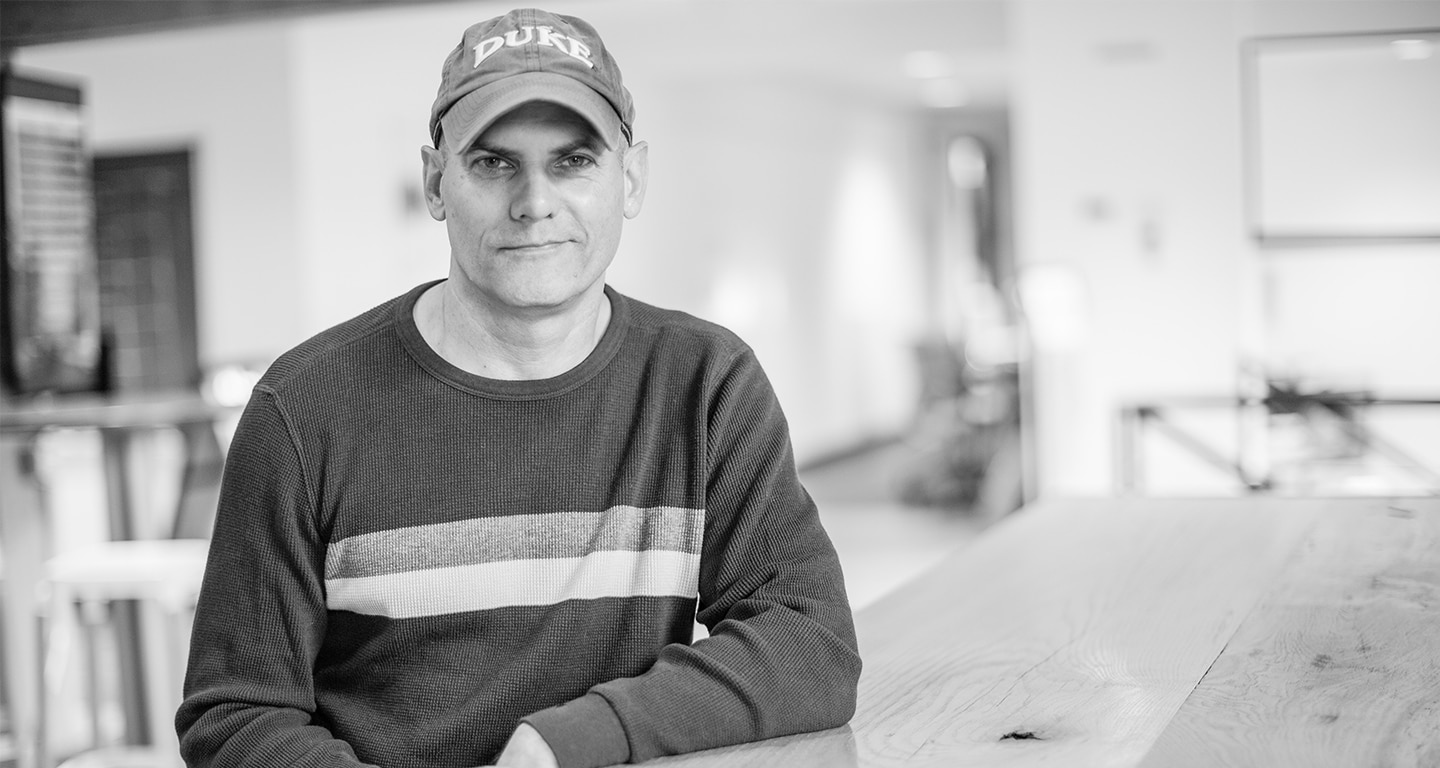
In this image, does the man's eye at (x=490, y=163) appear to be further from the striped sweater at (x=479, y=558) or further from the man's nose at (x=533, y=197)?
the striped sweater at (x=479, y=558)

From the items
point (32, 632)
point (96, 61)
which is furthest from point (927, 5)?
point (32, 632)

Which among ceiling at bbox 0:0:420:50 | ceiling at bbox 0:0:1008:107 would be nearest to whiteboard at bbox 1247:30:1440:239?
ceiling at bbox 0:0:1008:107

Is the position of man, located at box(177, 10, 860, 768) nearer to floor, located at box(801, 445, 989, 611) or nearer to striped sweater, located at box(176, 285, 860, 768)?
striped sweater, located at box(176, 285, 860, 768)

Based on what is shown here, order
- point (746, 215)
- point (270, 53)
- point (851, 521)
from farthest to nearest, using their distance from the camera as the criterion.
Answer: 1. point (746, 215)
2. point (851, 521)
3. point (270, 53)

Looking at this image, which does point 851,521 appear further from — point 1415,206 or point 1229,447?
point 1415,206

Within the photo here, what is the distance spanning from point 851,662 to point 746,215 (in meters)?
8.50

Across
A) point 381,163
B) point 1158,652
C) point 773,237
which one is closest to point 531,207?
point 1158,652

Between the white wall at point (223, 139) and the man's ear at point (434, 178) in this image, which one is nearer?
the man's ear at point (434, 178)

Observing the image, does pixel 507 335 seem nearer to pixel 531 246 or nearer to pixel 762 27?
pixel 531 246

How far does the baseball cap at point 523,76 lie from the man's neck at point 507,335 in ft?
0.44

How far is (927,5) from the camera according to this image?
7.12 metres

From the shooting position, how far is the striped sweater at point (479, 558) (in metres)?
1.14

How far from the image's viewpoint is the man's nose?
44.4 inches

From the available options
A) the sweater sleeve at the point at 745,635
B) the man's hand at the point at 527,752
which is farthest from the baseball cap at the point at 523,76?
the man's hand at the point at 527,752
